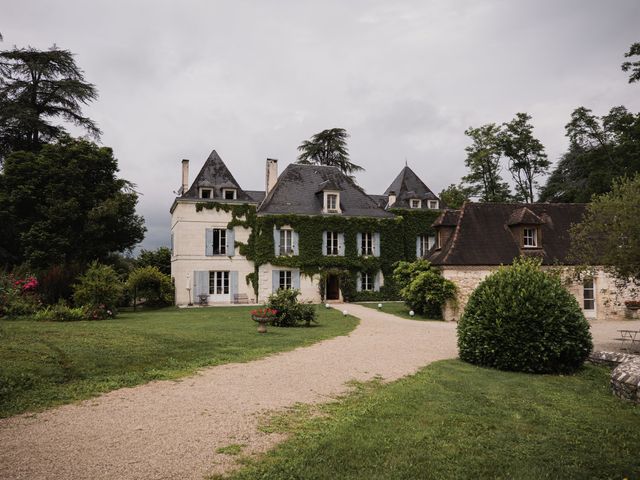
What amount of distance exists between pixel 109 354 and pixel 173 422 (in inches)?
165

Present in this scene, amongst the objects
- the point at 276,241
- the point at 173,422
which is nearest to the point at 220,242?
the point at 276,241

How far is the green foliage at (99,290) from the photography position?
16.4 m

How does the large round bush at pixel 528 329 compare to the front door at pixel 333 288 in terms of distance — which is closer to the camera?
the large round bush at pixel 528 329

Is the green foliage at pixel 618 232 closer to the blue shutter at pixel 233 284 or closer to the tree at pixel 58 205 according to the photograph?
the blue shutter at pixel 233 284

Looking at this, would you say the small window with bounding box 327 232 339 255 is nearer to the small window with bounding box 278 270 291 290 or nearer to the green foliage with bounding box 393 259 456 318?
the small window with bounding box 278 270 291 290

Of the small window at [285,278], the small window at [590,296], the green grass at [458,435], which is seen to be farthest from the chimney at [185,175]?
the green grass at [458,435]

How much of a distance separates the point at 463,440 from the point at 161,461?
3.10m

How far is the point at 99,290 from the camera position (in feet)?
54.1

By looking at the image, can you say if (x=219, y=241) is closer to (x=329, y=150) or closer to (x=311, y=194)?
(x=311, y=194)

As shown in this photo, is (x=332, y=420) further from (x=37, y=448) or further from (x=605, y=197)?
(x=605, y=197)

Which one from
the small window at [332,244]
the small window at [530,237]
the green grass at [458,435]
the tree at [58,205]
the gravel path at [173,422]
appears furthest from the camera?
the small window at [332,244]

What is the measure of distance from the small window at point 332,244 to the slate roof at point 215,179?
5.11 meters

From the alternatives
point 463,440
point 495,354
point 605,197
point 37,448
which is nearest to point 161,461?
point 37,448

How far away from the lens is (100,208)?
78.4ft
